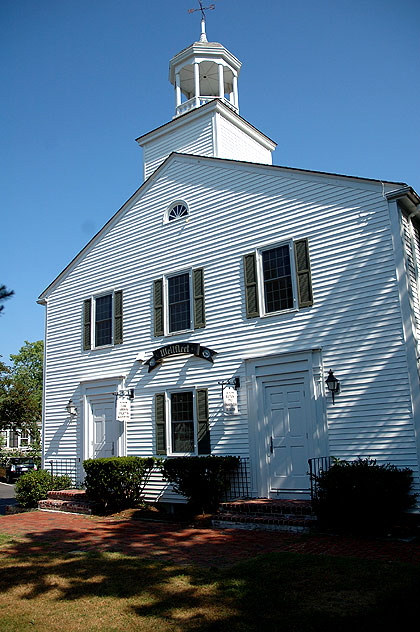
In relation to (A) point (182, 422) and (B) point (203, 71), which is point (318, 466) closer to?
(A) point (182, 422)

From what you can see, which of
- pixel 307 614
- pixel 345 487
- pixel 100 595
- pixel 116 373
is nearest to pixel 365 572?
pixel 307 614

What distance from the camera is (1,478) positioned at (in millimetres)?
30078

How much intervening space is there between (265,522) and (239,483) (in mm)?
1968

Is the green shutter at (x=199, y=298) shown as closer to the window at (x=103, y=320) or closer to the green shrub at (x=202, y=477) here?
the window at (x=103, y=320)

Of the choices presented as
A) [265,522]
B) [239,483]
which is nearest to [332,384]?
[265,522]

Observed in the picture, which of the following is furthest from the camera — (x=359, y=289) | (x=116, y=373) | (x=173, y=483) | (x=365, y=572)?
(x=116, y=373)

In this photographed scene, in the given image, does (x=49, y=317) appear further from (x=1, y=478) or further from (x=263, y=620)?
(x=1, y=478)

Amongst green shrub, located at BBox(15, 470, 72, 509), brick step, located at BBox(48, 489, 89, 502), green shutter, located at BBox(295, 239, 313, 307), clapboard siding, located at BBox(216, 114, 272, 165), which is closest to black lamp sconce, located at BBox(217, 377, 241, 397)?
green shutter, located at BBox(295, 239, 313, 307)

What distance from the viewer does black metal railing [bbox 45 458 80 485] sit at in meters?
15.5

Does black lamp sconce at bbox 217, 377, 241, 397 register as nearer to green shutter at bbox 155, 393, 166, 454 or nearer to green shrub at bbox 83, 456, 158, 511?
green shutter at bbox 155, 393, 166, 454

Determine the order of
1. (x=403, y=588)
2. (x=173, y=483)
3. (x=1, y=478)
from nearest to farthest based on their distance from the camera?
(x=403, y=588), (x=173, y=483), (x=1, y=478)

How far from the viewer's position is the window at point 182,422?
1271 centimetres

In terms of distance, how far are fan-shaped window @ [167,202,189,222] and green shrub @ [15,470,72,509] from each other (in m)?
8.04

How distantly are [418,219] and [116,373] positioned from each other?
8.72 m
